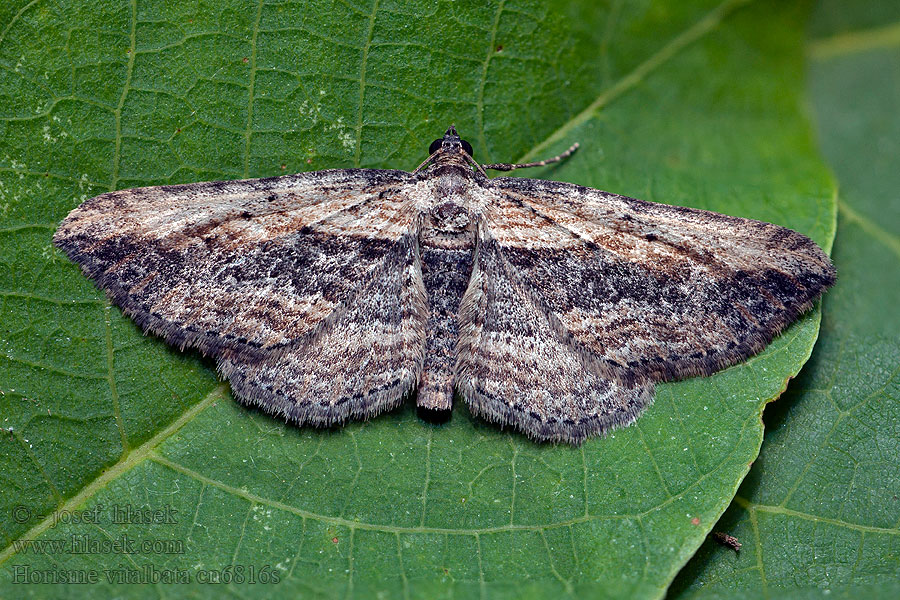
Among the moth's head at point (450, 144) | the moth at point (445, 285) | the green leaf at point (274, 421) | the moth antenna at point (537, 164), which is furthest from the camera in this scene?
the moth antenna at point (537, 164)

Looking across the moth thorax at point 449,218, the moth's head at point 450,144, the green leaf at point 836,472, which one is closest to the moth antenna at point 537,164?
the moth's head at point 450,144

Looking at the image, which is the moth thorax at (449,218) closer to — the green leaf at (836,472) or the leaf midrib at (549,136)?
the leaf midrib at (549,136)

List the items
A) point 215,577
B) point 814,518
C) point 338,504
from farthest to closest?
point 814,518 → point 338,504 → point 215,577

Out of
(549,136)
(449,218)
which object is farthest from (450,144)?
(549,136)

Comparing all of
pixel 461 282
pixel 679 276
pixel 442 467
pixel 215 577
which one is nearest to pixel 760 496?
pixel 679 276

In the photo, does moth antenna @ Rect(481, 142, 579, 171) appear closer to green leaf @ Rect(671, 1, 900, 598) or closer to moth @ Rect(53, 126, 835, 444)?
moth @ Rect(53, 126, 835, 444)

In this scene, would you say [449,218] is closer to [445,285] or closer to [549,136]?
[445,285]

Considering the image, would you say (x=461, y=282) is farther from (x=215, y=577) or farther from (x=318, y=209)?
(x=215, y=577)
